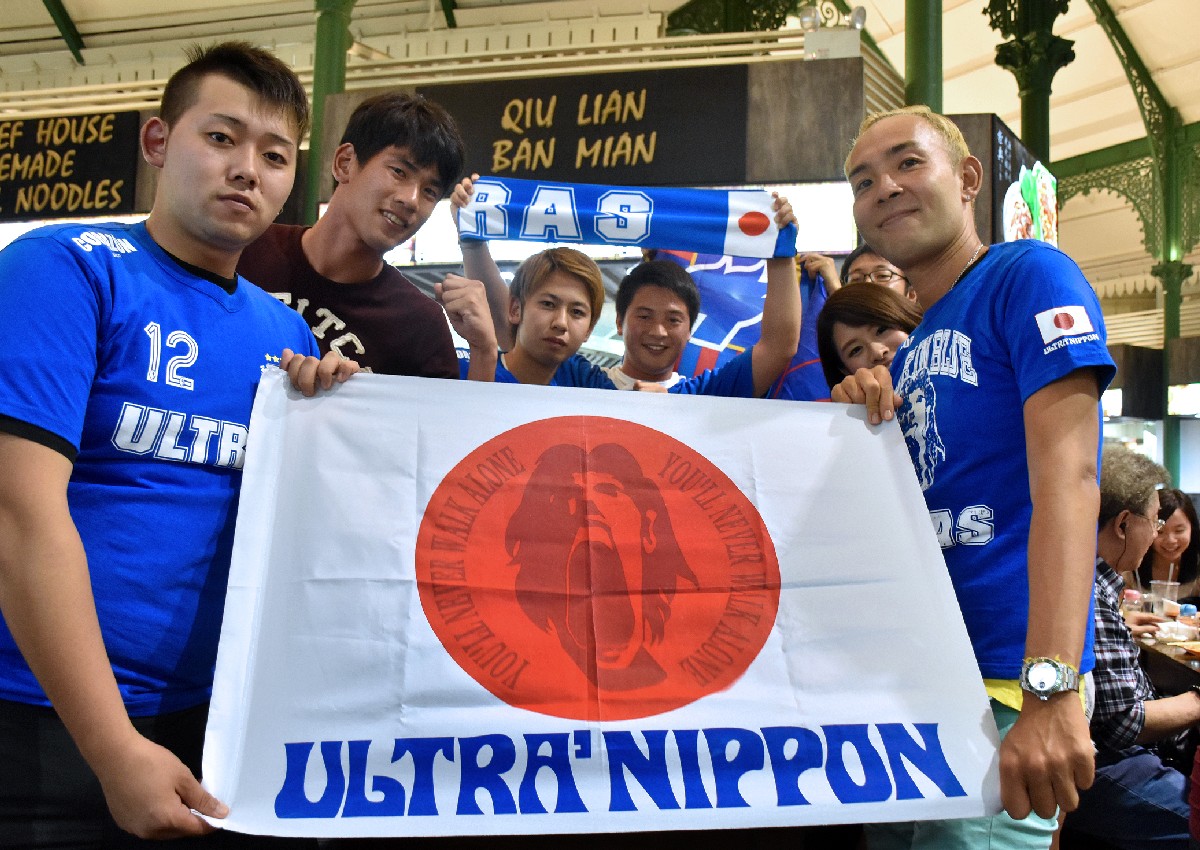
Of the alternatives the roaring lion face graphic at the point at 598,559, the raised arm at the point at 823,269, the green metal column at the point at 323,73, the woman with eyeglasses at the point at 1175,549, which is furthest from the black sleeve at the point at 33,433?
the green metal column at the point at 323,73


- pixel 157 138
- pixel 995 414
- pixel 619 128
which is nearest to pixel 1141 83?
pixel 619 128

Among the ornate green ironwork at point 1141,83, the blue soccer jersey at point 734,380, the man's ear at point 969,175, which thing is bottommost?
the blue soccer jersey at point 734,380

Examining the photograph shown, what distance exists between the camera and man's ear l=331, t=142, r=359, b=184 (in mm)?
2441

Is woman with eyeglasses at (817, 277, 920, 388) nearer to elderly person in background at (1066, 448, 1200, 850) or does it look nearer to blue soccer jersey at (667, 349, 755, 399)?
blue soccer jersey at (667, 349, 755, 399)

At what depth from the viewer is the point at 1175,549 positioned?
457cm

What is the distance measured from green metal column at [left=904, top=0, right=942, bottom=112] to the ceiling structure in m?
3.60

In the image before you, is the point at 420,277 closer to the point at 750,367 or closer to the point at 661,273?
the point at 661,273

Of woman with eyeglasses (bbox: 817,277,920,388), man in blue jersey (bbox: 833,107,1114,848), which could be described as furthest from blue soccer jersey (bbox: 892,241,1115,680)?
woman with eyeglasses (bbox: 817,277,920,388)

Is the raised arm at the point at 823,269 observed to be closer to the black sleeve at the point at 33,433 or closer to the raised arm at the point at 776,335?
the raised arm at the point at 776,335

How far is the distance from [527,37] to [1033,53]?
16.7 ft

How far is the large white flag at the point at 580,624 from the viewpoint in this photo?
1368 millimetres

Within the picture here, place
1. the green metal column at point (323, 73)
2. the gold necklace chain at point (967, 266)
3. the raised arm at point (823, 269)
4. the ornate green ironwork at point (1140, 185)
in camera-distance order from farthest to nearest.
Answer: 1. the ornate green ironwork at point (1140, 185)
2. the green metal column at point (323, 73)
3. the raised arm at point (823, 269)
4. the gold necklace chain at point (967, 266)

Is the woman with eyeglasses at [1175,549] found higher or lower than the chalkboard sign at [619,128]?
lower

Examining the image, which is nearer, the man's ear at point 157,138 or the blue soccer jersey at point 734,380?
the man's ear at point 157,138
